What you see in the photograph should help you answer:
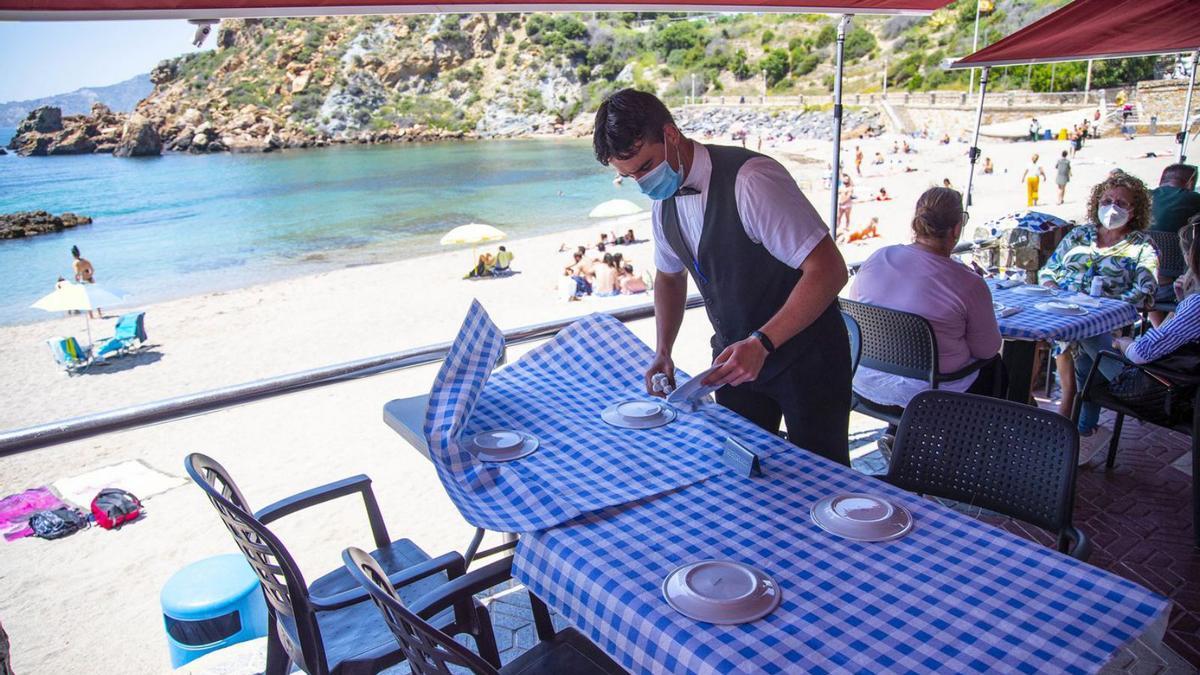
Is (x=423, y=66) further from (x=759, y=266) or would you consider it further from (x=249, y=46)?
(x=759, y=266)

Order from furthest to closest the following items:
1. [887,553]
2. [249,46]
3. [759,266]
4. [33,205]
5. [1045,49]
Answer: [249,46], [33,205], [1045,49], [759,266], [887,553]

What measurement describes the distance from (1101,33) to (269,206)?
51.1 metres

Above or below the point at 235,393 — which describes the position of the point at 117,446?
below

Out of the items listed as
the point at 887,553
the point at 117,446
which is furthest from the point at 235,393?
the point at 117,446

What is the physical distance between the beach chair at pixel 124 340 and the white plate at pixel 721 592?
1926cm

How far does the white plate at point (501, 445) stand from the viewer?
175cm

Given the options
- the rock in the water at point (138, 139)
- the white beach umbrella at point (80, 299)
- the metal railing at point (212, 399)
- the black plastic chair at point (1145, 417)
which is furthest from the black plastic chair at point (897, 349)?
the rock in the water at point (138, 139)

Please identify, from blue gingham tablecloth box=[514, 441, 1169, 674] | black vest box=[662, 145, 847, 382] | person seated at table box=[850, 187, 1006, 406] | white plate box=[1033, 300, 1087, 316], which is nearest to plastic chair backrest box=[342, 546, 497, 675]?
blue gingham tablecloth box=[514, 441, 1169, 674]

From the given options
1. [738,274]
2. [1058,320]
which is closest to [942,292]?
[1058,320]

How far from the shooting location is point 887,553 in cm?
129

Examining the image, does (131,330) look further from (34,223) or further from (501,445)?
(34,223)

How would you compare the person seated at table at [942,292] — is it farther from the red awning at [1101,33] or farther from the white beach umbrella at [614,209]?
the white beach umbrella at [614,209]

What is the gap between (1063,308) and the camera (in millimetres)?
3570

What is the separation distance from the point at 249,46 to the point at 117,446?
78037 millimetres
